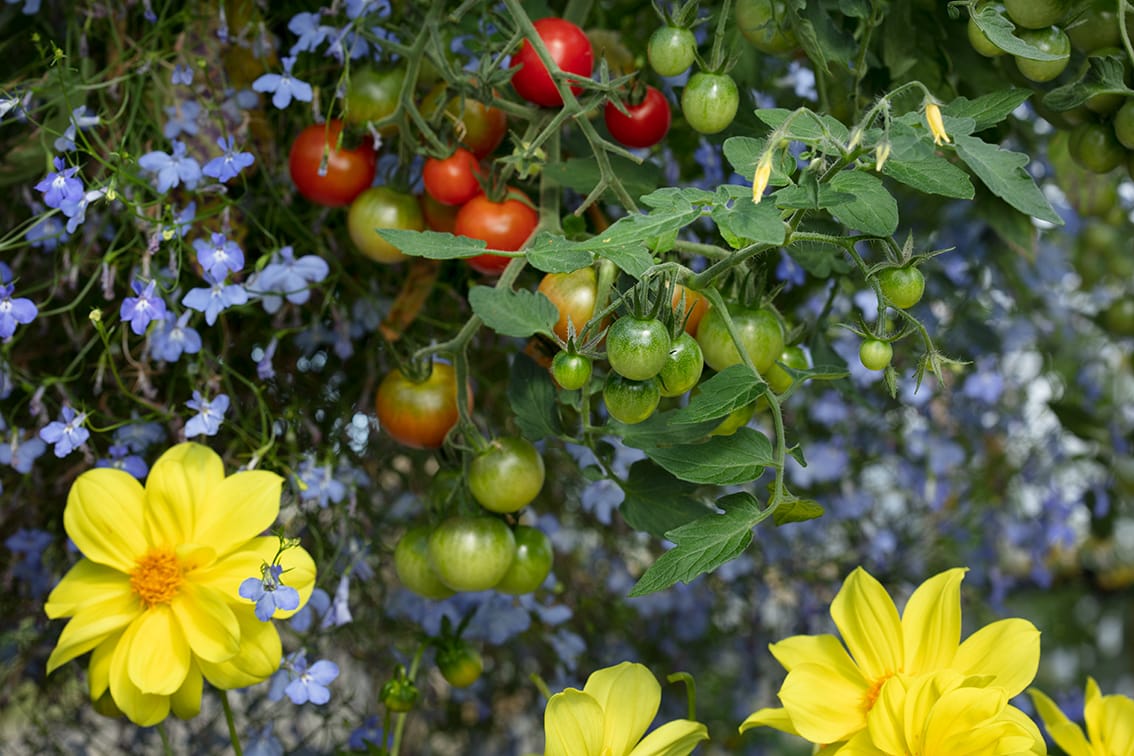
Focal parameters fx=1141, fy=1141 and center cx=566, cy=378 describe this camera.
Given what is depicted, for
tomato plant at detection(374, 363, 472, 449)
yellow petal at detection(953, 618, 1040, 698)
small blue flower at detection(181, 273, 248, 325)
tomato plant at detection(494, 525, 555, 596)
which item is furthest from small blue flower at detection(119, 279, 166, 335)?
yellow petal at detection(953, 618, 1040, 698)

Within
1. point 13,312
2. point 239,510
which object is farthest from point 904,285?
point 13,312

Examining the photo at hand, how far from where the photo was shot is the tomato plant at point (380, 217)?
2.11 ft

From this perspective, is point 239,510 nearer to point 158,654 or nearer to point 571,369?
point 158,654

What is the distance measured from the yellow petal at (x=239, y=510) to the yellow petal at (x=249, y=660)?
4cm

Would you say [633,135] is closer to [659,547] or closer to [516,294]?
[516,294]

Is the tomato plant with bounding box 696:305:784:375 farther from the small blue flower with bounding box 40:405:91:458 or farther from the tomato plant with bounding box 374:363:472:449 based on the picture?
the small blue flower with bounding box 40:405:91:458

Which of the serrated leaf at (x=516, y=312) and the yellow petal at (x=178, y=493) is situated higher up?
the serrated leaf at (x=516, y=312)

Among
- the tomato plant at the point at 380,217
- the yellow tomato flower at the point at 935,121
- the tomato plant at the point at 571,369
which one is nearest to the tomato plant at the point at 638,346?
the tomato plant at the point at 571,369

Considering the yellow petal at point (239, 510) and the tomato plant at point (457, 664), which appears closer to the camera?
the yellow petal at point (239, 510)

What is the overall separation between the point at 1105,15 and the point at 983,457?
2.43 ft

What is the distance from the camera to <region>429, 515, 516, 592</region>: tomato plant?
22.8 inches

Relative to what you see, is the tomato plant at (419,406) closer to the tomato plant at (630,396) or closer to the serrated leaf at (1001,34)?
the tomato plant at (630,396)

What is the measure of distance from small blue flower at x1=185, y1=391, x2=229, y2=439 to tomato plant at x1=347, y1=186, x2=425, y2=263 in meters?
0.12

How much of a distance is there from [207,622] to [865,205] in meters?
0.37
